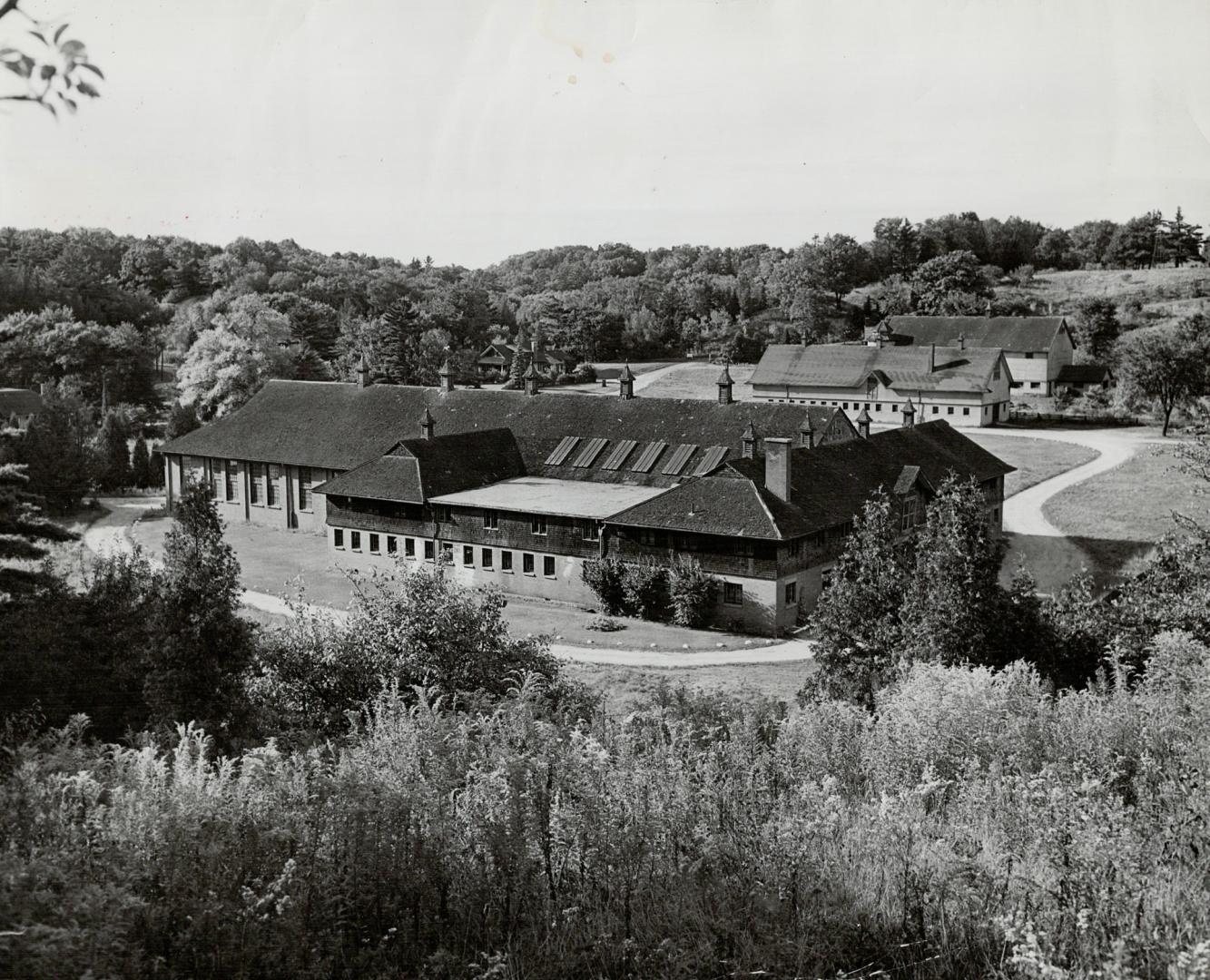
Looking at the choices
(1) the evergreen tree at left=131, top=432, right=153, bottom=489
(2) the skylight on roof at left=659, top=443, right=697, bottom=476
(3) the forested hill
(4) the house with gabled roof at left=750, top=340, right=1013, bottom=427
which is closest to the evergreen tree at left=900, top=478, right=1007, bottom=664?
(2) the skylight on roof at left=659, top=443, right=697, bottom=476

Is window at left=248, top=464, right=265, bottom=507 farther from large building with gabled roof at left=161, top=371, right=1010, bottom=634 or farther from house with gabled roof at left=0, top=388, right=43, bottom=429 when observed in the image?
house with gabled roof at left=0, top=388, right=43, bottom=429

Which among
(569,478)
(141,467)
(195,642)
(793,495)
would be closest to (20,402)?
(141,467)

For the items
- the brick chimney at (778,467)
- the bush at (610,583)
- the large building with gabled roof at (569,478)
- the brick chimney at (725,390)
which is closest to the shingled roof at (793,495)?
the large building with gabled roof at (569,478)

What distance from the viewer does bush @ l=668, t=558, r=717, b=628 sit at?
37.0m

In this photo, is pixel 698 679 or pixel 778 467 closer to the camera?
pixel 698 679

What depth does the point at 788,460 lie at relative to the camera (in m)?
39.1

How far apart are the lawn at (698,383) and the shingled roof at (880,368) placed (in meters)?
3.64

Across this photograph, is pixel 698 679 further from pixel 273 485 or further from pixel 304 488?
pixel 273 485

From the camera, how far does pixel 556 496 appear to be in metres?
44.6

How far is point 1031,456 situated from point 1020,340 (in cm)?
2546

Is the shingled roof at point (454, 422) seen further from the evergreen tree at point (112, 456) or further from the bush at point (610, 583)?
the bush at point (610, 583)

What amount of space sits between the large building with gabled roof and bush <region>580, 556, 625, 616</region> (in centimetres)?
72

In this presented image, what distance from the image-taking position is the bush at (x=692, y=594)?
3700 centimetres

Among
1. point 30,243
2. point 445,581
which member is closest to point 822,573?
point 445,581
